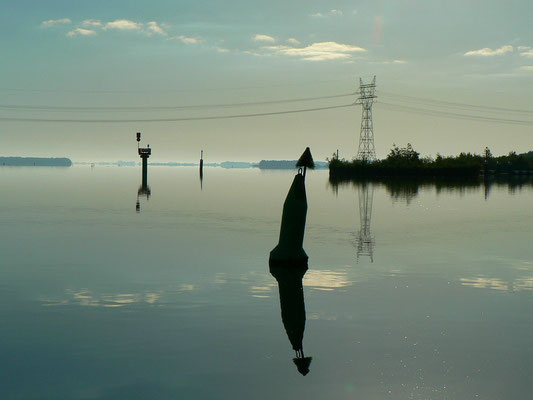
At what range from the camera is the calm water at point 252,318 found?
11258 millimetres

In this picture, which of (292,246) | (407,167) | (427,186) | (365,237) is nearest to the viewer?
(292,246)

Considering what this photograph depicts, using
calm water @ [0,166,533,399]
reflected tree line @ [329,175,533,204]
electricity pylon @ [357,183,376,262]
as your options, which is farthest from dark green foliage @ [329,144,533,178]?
calm water @ [0,166,533,399]

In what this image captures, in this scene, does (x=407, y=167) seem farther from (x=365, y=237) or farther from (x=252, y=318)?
(x=252, y=318)

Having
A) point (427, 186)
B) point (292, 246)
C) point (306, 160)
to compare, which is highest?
point (306, 160)

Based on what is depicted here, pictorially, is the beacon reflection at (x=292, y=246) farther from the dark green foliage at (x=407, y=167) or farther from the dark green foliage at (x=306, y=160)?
the dark green foliage at (x=407, y=167)

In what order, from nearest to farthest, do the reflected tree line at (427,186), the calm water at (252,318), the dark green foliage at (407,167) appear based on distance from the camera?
the calm water at (252,318)
the reflected tree line at (427,186)
the dark green foliage at (407,167)

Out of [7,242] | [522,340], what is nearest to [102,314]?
[522,340]

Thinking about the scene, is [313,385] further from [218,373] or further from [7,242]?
[7,242]

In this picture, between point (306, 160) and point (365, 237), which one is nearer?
point (306, 160)

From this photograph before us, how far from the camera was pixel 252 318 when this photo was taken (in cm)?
1600

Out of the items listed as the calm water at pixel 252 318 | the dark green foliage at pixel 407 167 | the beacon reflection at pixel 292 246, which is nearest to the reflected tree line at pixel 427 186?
the dark green foliage at pixel 407 167

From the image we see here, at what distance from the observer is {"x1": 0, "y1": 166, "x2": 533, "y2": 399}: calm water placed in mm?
11258

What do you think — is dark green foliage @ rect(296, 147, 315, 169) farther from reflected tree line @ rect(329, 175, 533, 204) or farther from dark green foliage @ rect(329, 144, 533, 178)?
dark green foliage @ rect(329, 144, 533, 178)

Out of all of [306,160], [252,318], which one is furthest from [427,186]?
[252,318]
